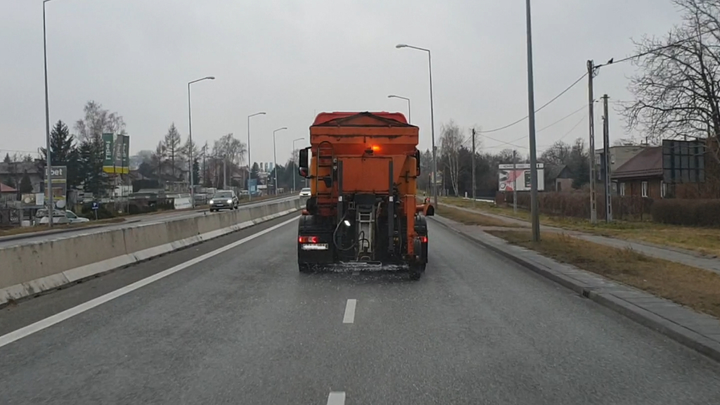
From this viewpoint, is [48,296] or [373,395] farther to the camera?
[48,296]

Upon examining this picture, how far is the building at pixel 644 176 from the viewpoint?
5431 cm

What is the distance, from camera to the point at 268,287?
12.5 m

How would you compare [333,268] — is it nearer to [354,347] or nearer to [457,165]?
[354,347]

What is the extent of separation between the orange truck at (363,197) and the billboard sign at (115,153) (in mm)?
50945

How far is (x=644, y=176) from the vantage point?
186ft

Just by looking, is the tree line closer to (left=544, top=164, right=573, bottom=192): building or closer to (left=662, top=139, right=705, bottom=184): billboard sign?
(left=544, top=164, right=573, bottom=192): building

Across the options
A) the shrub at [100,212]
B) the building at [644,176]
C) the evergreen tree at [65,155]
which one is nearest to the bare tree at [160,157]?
the evergreen tree at [65,155]

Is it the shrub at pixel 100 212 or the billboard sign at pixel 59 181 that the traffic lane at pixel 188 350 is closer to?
the billboard sign at pixel 59 181

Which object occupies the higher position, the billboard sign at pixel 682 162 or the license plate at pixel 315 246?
the billboard sign at pixel 682 162

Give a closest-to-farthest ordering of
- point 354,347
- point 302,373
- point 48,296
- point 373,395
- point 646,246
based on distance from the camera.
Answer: point 373,395 → point 302,373 → point 354,347 → point 48,296 → point 646,246

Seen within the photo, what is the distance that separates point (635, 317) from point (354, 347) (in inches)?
161

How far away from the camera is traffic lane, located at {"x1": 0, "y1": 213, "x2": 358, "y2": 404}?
19.9 feet

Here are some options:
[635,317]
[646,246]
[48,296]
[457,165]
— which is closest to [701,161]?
[646,246]

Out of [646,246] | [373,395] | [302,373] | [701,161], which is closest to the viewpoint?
[373,395]
